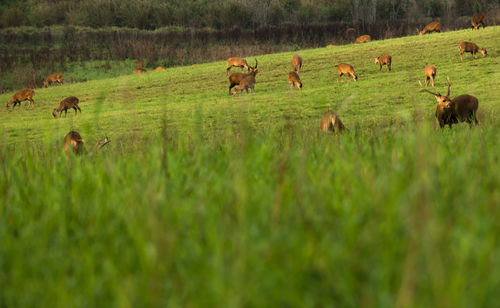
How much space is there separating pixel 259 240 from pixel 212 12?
64.8 meters

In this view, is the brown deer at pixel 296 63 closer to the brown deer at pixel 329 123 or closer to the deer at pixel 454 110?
the deer at pixel 454 110

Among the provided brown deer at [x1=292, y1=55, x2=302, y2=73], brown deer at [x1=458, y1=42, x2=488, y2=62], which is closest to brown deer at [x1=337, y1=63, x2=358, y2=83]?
brown deer at [x1=292, y1=55, x2=302, y2=73]

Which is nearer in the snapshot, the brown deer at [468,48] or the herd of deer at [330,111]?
the herd of deer at [330,111]

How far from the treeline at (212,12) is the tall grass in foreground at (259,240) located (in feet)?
191

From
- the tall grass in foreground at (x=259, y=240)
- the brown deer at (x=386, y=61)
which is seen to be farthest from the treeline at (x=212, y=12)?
the tall grass in foreground at (x=259, y=240)

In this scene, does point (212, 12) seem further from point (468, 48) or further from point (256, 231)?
point (256, 231)

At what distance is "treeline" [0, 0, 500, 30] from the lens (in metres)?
61.9

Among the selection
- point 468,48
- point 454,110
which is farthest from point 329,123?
point 468,48

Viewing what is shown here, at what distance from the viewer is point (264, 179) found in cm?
294

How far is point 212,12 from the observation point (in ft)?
211

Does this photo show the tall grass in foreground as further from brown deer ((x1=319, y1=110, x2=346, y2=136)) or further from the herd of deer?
brown deer ((x1=319, y1=110, x2=346, y2=136))

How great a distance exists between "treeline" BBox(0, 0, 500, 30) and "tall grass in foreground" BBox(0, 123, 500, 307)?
2291 inches

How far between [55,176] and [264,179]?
138cm

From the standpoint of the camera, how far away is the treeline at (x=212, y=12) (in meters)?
61.9
